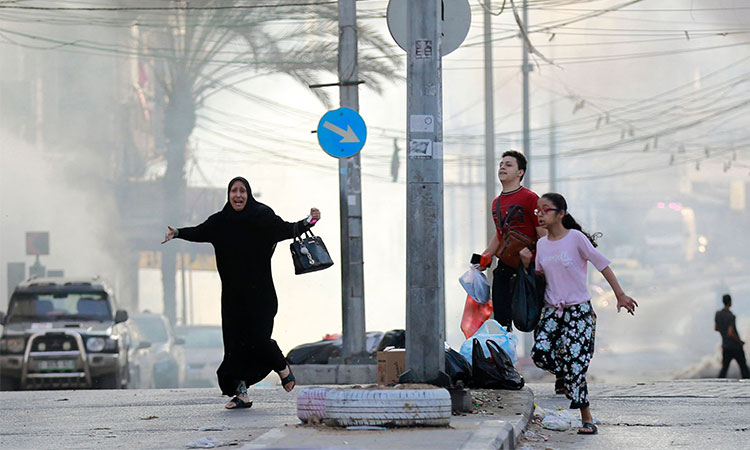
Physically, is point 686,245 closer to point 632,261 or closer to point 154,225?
point 632,261

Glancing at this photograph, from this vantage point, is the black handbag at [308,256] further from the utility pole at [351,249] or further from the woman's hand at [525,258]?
the utility pole at [351,249]

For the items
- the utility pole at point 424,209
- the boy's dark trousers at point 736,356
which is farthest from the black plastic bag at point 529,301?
the boy's dark trousers at point 736,356

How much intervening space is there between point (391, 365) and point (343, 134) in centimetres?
511

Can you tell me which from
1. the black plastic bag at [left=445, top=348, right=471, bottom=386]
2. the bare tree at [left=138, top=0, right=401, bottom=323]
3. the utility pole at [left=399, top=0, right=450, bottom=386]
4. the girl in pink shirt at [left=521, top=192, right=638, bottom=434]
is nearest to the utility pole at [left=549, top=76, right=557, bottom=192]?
the bare tree at [left=138, top=0, right=401, bottom=323]

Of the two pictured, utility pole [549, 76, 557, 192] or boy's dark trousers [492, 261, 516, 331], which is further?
utility pole [549, 76, 557, 192]

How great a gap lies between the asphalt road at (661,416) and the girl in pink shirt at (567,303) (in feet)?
1.11

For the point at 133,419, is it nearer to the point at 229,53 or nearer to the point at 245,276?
the point at 245,276

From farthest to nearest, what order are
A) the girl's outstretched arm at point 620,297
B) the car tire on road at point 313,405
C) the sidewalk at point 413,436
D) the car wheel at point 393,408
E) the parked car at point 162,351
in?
the parked car at point 162,351
the girl's outstretched arm at point 620,297
the car tire on road at point 313,405
the car wheel at point 393,408
the sidewalk at point 413,436

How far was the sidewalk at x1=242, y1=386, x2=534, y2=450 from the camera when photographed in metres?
6.00

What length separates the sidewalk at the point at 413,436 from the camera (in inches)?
236

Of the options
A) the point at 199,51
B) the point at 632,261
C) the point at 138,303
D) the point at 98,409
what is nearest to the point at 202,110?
the point at 199,51

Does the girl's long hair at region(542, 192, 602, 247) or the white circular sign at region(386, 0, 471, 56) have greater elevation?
the white circular sign at region(386, 0, 471, 56)

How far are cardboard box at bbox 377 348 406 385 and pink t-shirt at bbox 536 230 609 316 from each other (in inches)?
67.1

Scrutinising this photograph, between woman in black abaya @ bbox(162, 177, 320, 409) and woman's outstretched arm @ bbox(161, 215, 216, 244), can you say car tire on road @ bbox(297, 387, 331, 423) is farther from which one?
woman's outstretched arm @ bbox(161, 215, 216, 244)
